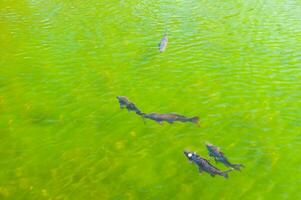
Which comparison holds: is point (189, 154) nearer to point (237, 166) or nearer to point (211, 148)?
point (211, 148)

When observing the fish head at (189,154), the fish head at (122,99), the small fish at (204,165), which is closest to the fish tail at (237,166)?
the small fish at (204,165)

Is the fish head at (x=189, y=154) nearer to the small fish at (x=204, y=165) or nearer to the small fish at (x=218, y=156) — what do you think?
the small fish at (x=204, y=165)

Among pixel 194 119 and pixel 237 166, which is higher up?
pixel 194 119

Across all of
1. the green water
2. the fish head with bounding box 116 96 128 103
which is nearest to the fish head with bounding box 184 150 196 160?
the green water

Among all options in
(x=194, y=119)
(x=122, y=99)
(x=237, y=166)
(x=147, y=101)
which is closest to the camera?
(x=237, y=166)

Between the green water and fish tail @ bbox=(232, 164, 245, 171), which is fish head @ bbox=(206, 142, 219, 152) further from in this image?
fish tail @ bbox=(232, 164, 245, 171)

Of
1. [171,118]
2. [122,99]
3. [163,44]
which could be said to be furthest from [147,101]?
[163,44]
